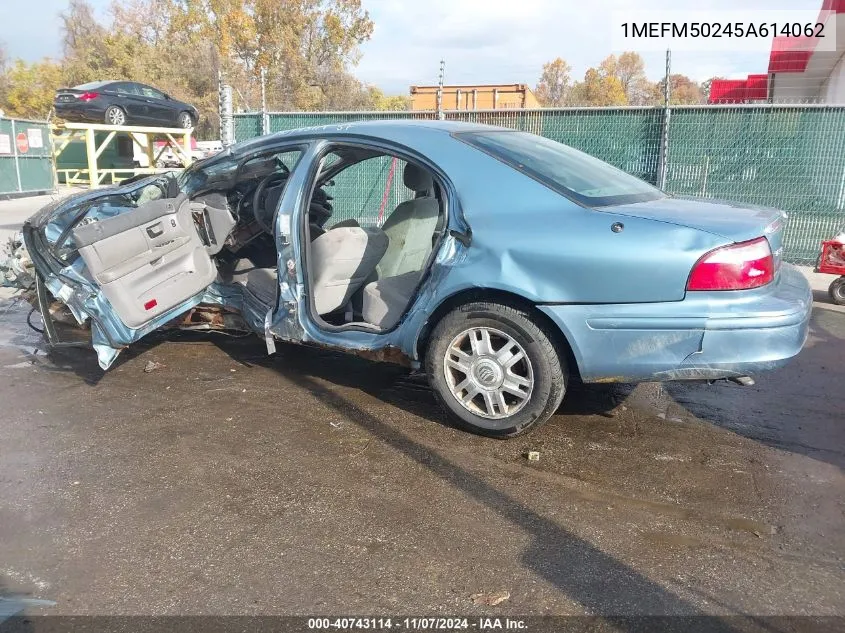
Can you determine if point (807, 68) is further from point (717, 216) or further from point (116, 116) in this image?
point (116, 116)

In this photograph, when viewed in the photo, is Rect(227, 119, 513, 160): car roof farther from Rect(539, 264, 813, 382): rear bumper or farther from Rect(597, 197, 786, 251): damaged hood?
Rect(539, 264, 813, 382): rear bumper

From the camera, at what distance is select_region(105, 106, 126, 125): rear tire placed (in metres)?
18.6

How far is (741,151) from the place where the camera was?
8727 mm

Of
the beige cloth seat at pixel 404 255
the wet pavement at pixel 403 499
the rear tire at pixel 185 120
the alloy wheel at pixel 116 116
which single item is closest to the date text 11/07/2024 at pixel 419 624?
the wet pavement at pixel 403 499

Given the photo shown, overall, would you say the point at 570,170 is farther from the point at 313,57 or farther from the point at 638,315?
the point at 313,57

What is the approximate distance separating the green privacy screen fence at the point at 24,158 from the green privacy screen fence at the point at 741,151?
15550mm

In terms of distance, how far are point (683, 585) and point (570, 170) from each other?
2343 mm

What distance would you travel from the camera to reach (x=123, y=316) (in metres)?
4.13

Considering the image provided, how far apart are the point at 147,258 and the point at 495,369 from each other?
92.1 inches

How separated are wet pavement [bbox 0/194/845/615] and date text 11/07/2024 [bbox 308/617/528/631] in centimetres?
5

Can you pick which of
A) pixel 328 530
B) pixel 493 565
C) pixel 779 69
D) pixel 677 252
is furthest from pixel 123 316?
pixel 779 69

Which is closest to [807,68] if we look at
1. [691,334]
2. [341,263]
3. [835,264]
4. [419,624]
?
[835,264]

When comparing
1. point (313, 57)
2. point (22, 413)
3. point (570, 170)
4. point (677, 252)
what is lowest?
point (22, 413)

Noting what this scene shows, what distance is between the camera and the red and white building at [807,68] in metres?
14.3
